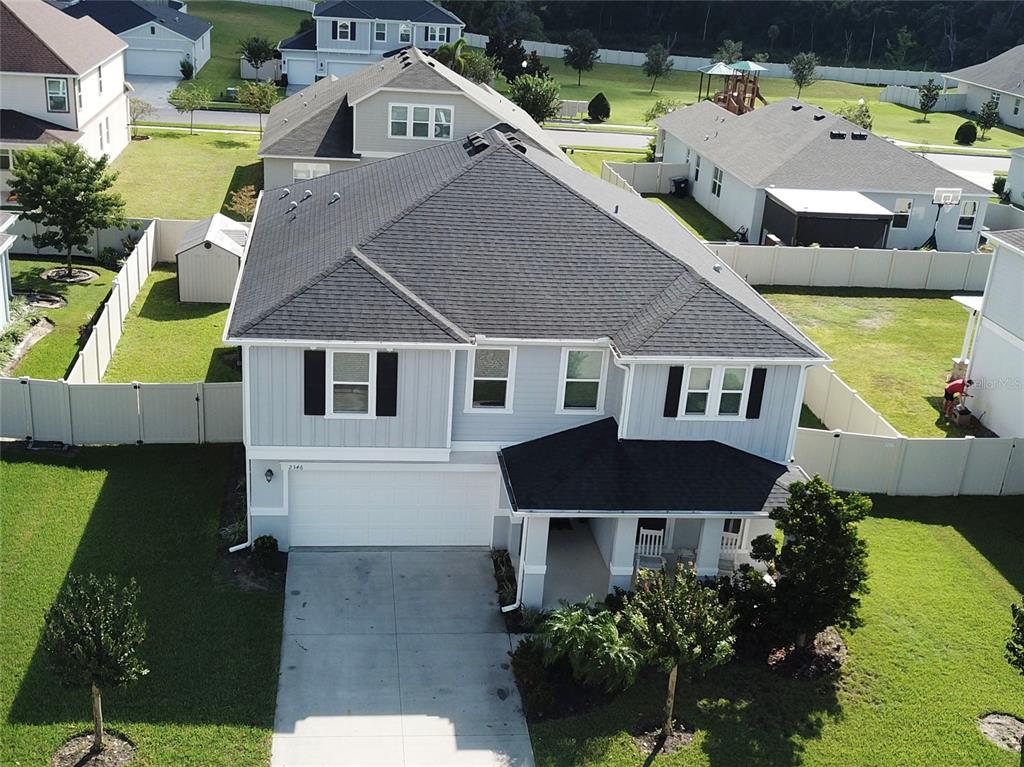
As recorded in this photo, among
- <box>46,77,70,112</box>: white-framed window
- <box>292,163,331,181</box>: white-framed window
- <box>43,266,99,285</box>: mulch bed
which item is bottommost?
<box>43,266,99,285</box>: mulch bed

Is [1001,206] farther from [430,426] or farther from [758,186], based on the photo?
[430,426]

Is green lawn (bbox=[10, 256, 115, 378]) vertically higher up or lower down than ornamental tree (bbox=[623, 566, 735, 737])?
lower down

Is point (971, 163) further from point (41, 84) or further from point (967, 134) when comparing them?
point (41, 84)

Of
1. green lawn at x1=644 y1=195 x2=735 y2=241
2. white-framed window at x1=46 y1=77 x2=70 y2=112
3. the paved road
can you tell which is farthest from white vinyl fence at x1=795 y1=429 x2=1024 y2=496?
the paved road

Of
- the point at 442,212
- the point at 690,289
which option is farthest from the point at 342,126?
the point at 690,289

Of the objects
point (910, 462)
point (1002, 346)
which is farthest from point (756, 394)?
point (1002, 346)

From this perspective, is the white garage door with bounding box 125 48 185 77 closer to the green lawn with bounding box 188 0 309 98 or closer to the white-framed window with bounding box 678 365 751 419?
the green lawn with bounding box 188 0 309 98

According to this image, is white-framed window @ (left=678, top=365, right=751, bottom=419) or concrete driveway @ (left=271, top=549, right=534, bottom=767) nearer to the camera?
concrete driveway @ (left=271, top=549, right=534, bottom=767)
